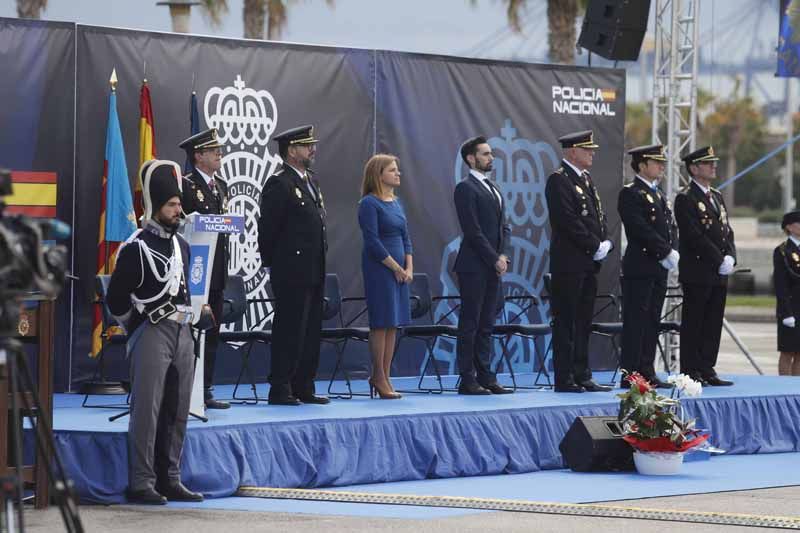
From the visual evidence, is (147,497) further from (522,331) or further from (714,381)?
(714,381)

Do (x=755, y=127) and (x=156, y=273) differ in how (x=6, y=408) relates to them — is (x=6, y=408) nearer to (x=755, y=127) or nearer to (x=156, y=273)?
(x=156, y=273)

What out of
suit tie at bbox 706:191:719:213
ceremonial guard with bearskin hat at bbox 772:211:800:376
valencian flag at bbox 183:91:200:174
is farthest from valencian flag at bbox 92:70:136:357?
ceremonial guard with bearskin hat at bbox 772:211:800:376

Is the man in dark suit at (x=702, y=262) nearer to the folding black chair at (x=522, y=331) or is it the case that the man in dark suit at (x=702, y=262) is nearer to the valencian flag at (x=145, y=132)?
the folding black chair at (x=522, y=331)

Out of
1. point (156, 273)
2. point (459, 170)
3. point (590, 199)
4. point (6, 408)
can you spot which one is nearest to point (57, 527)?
point (6, 408)

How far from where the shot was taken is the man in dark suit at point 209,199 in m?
9.60

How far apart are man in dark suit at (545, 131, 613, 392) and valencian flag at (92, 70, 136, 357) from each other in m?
3.00

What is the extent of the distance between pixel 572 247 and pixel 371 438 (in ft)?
8.72

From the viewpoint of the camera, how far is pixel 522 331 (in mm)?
11883

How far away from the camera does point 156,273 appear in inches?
319

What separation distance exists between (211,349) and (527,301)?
4.35 metres

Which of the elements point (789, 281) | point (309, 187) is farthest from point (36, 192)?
point (789, 281)

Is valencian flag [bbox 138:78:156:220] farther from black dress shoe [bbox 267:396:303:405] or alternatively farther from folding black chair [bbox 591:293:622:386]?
folding black chair [bbox 591:293:622:386]

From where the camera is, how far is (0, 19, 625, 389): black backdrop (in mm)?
11109

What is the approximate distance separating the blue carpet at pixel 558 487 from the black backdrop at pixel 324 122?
10.1 feet
